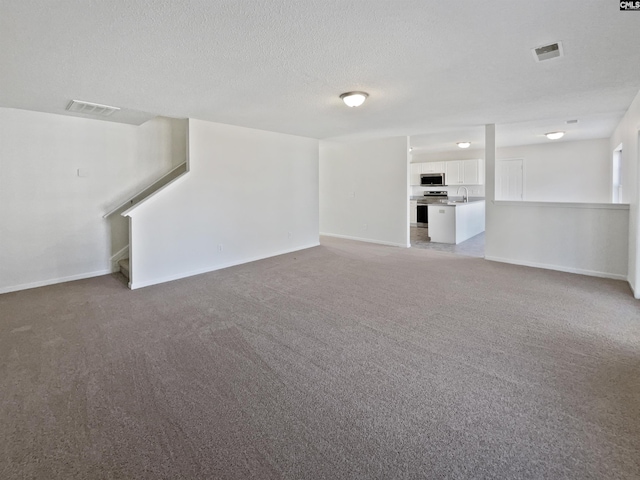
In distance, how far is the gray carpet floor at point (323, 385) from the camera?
157cm

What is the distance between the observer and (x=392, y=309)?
139 inches

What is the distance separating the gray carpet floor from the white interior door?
209 inches

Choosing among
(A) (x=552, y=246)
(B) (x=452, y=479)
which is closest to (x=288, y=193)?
(A) (x=552, y=246)

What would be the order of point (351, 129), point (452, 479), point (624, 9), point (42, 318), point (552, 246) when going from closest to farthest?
point (452, 479) < point (624, 9) < point (42, 318) < point (552, 246) < point (351, 129)

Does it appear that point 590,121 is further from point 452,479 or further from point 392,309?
point 452,479

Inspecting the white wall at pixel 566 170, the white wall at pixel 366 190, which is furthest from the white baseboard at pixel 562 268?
the white wall at pixel 566 170

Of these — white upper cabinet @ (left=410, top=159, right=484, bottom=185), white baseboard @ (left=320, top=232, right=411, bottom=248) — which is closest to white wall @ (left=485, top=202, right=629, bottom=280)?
white baseboard @ (left=320, top=232, right=411, bottom=248)

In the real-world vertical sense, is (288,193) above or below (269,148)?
below

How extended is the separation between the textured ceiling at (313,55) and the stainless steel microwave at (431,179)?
530 centimetres

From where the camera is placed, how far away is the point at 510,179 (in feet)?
29.0

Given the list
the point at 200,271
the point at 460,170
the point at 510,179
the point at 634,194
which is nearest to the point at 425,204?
the point at 460,170

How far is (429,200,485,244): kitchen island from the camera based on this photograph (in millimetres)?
7480

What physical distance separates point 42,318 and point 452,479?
405 cm

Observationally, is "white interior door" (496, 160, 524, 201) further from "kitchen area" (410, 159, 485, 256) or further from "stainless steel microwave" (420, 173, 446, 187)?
"stainless steel microwave" (420, 173, 446, 187)
